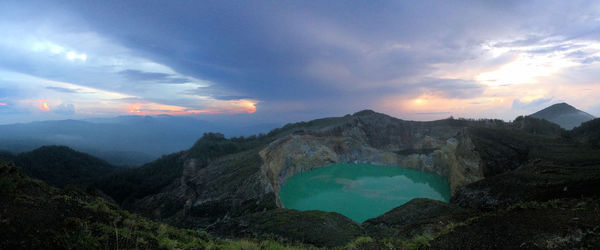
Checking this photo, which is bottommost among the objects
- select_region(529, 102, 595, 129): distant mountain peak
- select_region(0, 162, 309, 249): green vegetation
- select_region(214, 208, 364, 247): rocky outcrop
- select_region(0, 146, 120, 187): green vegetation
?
select_region(0, 146, 120, 187): green vegetation

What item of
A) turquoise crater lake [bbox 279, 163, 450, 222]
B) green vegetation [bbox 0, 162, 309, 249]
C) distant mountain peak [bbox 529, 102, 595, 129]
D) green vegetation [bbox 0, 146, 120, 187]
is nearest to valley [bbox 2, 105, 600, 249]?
green vegetation [bbox 0, 162, 309, 249]

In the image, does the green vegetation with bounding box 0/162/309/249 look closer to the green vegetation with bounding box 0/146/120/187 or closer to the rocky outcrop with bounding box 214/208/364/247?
the rocky outcrop with bounding box 214/208/364/247

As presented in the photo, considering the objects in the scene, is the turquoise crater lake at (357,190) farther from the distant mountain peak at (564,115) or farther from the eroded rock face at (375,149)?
the distant mountain peak at (564,115)

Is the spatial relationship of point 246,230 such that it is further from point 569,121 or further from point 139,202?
A: point 569,121

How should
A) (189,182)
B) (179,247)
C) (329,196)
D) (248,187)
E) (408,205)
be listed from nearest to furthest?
1. (179,247)
2. (408,205)
3. (248,187)
4. (329,196)
5. (189,182)

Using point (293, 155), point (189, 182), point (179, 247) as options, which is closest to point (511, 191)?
point (179, 247)

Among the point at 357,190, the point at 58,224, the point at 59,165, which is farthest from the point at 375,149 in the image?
the point at 59,165

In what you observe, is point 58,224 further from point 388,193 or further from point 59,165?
point 59,165
